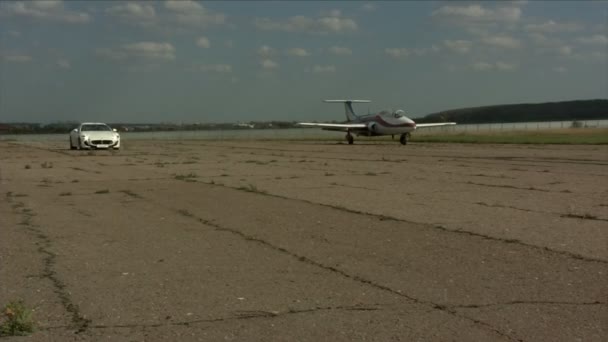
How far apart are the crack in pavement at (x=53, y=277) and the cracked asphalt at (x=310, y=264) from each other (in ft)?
0.09

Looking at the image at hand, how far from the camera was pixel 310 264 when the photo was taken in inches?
300

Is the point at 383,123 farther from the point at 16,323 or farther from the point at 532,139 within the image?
the point at 16,323

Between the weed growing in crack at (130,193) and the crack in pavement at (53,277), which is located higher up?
the crack in pavement at (53,277)

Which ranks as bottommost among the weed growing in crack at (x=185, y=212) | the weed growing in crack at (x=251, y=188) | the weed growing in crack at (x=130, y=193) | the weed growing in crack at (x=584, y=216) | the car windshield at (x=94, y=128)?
the weed growing in crack at (x=251, y=188)

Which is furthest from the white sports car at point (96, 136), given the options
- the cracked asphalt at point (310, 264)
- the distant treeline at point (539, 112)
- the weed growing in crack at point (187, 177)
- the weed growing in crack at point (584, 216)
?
the distant treeline at point (539, 112)

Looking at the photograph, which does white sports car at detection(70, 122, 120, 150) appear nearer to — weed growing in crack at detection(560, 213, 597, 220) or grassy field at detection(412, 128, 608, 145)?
grassy field at detection(412, 128, 608, 145)

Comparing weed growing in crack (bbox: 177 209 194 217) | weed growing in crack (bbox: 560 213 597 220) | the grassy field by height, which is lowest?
the grassy field

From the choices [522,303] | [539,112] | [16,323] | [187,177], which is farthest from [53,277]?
[539,112]

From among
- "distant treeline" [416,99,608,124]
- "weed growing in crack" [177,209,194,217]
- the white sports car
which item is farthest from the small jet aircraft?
"distant treeline" [416,99,608,124]

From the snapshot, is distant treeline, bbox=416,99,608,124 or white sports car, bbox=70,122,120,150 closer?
white sports car, bbox=70,122,120,150

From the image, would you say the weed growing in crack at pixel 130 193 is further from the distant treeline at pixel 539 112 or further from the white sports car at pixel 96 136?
the distant treeline at pixel 539 112

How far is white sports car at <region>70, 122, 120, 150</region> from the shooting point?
1465 inches

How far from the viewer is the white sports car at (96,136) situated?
122 ft

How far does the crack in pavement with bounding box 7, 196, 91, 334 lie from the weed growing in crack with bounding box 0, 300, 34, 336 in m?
0.31
